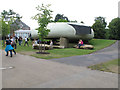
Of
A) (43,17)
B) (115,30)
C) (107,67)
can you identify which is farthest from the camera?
(115,30)

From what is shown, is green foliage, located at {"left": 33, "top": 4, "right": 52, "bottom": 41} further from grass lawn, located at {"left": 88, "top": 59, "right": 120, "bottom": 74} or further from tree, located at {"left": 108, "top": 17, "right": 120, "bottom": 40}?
tree, located at {"left": 108, "top": 17, "right": 120, "bottom": 40}

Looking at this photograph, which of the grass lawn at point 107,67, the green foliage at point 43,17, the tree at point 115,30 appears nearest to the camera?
the grass lawn at point 107,67

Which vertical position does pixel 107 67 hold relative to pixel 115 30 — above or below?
below

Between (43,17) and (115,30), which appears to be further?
(115,30)

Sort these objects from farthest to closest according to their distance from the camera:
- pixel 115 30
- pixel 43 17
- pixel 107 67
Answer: pixel 115 30, pixel 43 17, pixel 107 67

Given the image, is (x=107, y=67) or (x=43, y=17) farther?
(x=43, y=17)

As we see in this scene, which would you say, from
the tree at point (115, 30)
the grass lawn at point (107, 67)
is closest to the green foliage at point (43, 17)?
the grass lawn at point (107, 67)

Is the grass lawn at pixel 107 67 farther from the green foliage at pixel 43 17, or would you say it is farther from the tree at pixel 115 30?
the tree at pixel 115 30

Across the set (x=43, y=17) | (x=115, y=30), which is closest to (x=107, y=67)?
(x=43, y=17)

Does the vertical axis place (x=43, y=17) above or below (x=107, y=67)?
above

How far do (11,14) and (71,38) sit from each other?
51891 millimetres

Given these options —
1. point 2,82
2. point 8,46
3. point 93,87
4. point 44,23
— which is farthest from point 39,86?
point 44,23

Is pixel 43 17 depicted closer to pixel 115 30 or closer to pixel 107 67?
pixel 107 67

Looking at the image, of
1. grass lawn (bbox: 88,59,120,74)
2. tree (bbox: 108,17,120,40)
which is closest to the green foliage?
grass lawn (bbox: 88,59,120,74)
